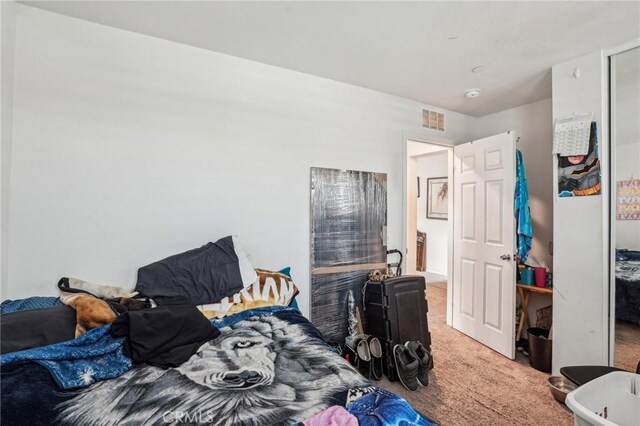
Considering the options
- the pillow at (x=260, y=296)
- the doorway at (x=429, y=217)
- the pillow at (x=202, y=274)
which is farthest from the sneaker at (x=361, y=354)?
the doorway at (x=429, y=217)

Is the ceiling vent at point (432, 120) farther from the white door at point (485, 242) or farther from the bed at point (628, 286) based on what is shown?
the bed at point (628, 286)

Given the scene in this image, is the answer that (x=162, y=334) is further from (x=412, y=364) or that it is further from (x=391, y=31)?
(x=391, y=31)

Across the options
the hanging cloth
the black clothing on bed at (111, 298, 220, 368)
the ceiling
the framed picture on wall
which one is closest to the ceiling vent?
the ceiling

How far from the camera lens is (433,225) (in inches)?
236

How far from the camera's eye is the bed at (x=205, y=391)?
100 centimetres

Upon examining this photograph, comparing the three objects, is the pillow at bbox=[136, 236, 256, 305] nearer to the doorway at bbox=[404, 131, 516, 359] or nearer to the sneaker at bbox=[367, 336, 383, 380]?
the sneaker at bbox=[367, 336, 383, 380]

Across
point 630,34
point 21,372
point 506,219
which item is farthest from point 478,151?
point 21,372

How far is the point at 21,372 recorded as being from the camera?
3.77 feet

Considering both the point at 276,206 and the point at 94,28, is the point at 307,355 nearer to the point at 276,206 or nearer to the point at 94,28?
the point at 276,206

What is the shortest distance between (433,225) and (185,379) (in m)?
5.55

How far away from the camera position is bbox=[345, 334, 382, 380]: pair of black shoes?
241cm

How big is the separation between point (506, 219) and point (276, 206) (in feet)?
7.27

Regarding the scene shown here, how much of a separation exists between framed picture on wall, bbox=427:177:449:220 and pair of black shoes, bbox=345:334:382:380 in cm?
389

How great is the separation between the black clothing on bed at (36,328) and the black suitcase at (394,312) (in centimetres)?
211
